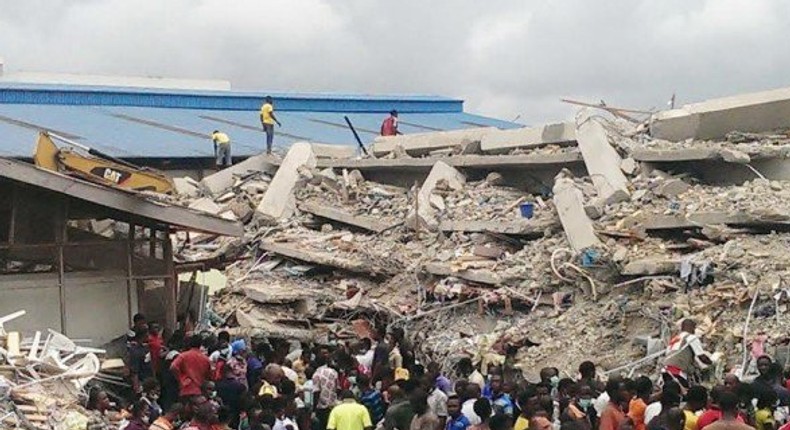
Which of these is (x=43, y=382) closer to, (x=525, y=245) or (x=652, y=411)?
(x=652, y=411)

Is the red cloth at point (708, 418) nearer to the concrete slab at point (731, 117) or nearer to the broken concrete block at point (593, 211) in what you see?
the broken concrete block at point (593, 211)

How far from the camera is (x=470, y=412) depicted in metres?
9.62

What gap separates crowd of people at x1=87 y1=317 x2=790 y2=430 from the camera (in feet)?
29.2

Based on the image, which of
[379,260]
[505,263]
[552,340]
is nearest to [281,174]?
[379,260]

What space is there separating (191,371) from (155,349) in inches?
50.8

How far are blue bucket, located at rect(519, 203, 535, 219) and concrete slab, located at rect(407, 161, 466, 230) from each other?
1470 mm

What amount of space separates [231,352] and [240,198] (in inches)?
320

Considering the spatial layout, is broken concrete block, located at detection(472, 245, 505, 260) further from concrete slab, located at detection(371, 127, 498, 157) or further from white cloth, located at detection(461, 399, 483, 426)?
white cloth, located at detection(461, 399, 483, 426)

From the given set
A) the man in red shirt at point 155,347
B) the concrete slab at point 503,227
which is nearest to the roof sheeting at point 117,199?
the man in red shirt at point 155,347

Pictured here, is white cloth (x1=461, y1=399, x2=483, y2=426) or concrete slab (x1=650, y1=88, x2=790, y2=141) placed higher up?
concrete slab (x1=650, y1=88, x2=790, y2=141)

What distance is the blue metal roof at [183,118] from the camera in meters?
26.2

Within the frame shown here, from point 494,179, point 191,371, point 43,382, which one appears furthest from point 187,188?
point 43,382

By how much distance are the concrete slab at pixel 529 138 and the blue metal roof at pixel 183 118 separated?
8372mm

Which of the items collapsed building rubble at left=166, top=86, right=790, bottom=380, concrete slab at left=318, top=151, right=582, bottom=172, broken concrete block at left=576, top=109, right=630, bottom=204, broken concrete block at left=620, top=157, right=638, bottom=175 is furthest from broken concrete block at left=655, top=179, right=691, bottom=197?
concrete slab at left=318, top=151, right=582, bottom=172
